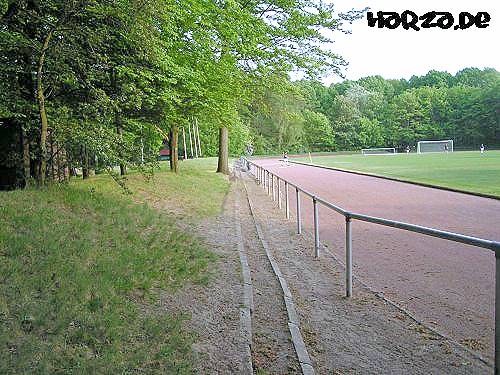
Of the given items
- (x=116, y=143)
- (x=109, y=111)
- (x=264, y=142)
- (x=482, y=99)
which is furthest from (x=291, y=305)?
(x=482, y=99)

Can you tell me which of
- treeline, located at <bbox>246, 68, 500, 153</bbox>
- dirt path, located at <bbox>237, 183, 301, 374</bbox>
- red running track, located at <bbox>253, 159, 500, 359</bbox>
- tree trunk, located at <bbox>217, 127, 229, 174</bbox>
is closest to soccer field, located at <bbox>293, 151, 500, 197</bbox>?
red running track, located at <bbox>253, 159, 500, 359</bbox>

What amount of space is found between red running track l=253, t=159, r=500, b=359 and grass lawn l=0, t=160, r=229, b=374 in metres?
2.53

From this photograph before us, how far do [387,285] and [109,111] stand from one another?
19.3ft

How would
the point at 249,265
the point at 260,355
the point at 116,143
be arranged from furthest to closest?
1. the point at 116,143
2. the point at 249,265
3. the point at 260,355

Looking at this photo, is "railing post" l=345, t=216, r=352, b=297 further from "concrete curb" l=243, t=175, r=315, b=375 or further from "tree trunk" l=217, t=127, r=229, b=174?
"tree trunk" l=217, t=127, r=229, b=174

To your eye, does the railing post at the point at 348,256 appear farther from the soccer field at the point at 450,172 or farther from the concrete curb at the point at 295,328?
the soccer field at the point at 450,172

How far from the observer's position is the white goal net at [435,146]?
82375mm

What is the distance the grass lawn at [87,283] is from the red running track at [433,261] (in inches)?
99.7

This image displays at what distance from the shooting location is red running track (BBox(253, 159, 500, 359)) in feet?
15.9

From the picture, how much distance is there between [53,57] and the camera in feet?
27.1

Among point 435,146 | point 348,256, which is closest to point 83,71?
point 348,256

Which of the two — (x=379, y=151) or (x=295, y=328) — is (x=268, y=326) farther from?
(x=379, y=151)

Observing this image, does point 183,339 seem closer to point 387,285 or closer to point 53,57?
point 387,285

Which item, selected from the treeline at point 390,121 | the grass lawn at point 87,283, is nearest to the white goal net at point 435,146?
the treeline at point 390,121
